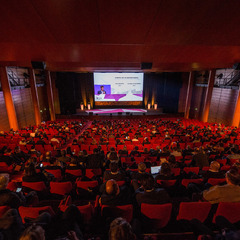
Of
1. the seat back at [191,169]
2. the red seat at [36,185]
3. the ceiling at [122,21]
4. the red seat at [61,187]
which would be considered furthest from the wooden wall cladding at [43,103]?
the seat back at [191,169]

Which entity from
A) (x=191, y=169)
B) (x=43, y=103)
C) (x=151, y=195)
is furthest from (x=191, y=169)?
(x=43, y=103)

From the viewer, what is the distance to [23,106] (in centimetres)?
1455

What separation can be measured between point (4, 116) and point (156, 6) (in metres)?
14.2

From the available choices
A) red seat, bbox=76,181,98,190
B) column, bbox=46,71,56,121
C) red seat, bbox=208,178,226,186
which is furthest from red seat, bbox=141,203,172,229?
column, bbox=46,71,56,121

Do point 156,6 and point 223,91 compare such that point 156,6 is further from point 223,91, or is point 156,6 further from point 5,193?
point 223,91

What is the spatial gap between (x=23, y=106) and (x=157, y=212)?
16.3m

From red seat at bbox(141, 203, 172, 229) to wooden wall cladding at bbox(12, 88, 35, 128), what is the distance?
15002 millimetres

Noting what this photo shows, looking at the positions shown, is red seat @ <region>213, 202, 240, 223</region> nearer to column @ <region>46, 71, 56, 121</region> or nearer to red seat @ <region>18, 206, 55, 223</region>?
red seat @ <region>18, 206, 55, 223</region>

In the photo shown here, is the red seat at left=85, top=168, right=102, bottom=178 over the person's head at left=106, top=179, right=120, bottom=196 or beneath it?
beneath

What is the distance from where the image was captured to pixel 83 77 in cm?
2161

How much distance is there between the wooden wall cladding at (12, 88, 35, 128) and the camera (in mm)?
13570

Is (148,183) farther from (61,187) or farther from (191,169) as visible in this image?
(191,169)

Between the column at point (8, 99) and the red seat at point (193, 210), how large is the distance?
14235 millimetres

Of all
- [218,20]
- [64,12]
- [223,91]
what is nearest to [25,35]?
[64,12]
